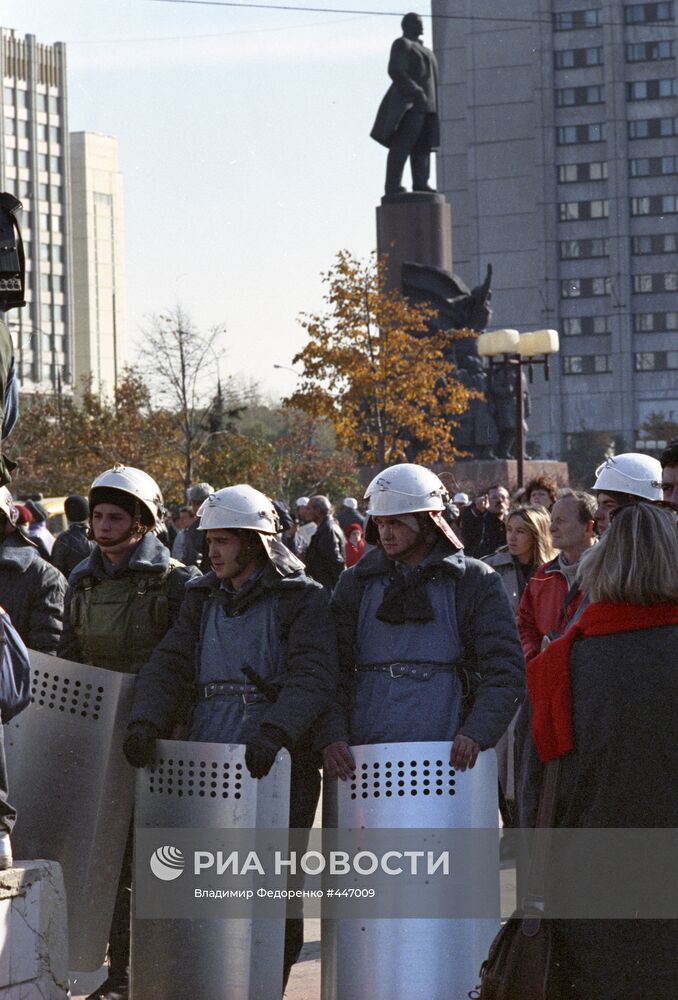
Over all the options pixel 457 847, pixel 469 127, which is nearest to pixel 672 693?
pixel 457 847

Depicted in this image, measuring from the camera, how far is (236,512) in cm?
583

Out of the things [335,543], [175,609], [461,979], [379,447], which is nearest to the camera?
[461,979]

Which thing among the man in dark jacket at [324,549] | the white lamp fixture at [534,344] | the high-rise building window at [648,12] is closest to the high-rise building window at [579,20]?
the high-rise building window at [648,12]

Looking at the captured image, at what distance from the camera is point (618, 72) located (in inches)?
4451

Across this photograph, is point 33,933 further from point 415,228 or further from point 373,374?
point 415,228

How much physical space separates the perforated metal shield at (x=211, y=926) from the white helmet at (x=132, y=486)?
1.18 meters

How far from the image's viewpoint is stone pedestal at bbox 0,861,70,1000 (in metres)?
4.94

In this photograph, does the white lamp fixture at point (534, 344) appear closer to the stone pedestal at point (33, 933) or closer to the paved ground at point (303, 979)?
the paved ground at point (303, 979)

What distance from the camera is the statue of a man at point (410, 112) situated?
1614 inches

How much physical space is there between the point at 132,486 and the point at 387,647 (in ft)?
4.09

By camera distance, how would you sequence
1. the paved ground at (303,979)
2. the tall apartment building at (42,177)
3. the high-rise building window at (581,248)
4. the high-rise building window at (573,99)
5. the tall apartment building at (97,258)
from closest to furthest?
the paved ground at (303,979), the high-rise building window at (573,99), the high-rise building window at (581,248), the tall apartment building at (42,177), the tall apartment building at (97,258)

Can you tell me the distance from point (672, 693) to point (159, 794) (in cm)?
206

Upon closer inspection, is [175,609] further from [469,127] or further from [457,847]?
[469,127]

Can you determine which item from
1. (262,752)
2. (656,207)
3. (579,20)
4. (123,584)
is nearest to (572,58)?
(579,20)
